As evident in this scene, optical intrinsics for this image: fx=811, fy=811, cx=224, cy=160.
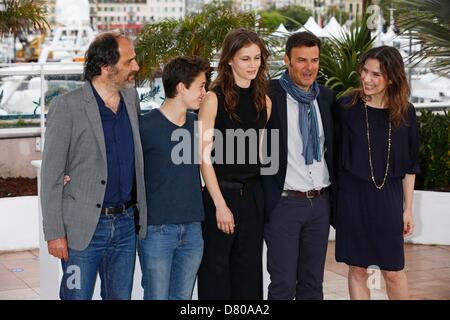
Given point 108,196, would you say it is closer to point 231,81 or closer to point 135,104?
point 135,104

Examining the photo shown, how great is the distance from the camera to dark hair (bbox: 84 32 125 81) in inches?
138

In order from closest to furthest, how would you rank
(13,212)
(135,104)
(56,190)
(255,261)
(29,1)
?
(56,190) → (135,104) → (255,261) → (13,212) → (29,1)

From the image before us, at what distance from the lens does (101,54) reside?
11.5ft

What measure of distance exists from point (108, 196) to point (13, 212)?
3.44m

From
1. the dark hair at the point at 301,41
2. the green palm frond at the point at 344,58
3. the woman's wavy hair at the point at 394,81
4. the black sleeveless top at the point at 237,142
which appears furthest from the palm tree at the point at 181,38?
the black sleeveless top at the point at 237,142

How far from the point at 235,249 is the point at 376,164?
84cm

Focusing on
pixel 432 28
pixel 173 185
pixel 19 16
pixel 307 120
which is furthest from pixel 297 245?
pixel 19 16

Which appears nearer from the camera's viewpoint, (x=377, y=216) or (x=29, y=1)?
(x=377, y=216)

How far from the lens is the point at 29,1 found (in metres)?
8.01

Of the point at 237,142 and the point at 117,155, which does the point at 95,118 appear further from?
the point at 237,142

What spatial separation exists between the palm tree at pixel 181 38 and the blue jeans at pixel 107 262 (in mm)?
3706

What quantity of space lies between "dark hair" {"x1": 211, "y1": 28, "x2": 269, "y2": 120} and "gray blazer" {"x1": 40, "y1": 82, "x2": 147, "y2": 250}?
66 cm

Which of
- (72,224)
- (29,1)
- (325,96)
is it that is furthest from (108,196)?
(29,1)

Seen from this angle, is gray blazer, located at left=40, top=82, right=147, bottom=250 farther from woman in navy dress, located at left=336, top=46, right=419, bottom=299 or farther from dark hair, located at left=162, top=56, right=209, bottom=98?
woman in navy dress, located at left=336, top=46, right=419, bottom=299
